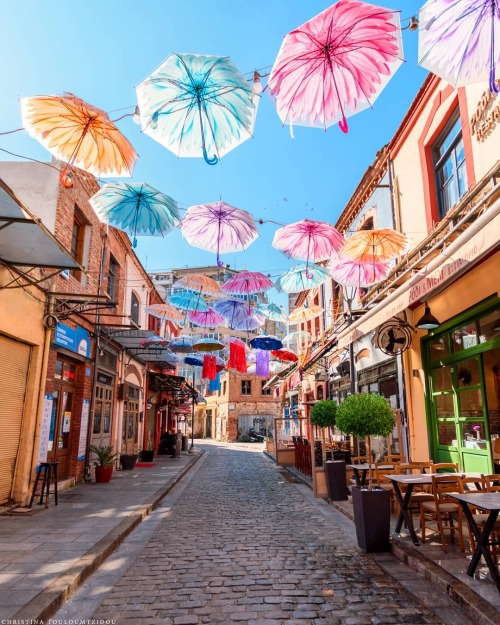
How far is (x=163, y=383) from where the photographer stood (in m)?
22.9

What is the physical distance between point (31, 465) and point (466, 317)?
860cm

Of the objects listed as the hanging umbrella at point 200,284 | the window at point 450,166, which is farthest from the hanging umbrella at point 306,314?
the window at point 450,166

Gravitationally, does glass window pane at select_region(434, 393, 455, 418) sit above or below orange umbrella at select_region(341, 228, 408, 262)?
below

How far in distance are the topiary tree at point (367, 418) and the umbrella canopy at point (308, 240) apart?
320 cm

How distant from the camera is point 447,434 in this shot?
29.1 feet

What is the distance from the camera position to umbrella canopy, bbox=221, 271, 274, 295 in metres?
12.6

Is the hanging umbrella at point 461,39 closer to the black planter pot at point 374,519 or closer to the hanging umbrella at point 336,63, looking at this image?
the hanging umbrella at point 336,63

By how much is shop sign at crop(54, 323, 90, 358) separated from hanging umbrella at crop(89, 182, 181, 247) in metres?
3.22

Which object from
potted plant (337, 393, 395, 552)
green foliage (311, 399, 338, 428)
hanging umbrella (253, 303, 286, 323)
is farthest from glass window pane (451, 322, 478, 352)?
hanging umbrella (253, 303, 286, 323)

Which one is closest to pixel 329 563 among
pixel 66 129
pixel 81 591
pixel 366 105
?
pixel 81 591

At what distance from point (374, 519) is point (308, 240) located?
17.5 feet

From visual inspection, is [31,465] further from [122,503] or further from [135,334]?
[135,334]

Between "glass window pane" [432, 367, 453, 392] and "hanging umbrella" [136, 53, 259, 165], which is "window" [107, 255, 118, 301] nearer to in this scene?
"hanging umbrella" [136, 53, 259, 165]

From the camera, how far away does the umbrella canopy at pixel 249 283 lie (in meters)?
12.6
